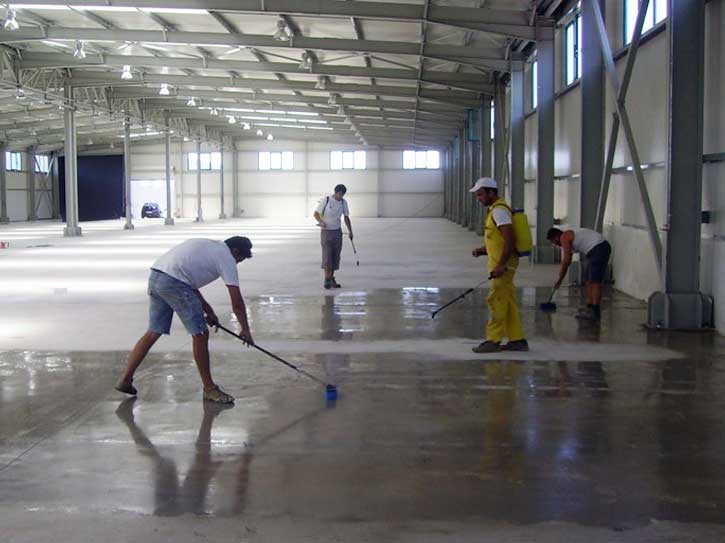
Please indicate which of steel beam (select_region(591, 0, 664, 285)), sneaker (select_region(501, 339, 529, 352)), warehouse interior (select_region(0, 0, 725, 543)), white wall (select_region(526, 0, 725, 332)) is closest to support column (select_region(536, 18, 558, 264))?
warehouse interior (select_region(0, 0, 725, 543))

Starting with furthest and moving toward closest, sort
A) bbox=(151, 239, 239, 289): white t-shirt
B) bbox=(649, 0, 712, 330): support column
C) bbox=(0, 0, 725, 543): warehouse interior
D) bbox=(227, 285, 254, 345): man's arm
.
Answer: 1. bbox=(649, 0, 712, 330): support column
2. bbox=(151, 239, 239, 289): white t-shirt
3. bbox=(227, 285, 254, 345): man's arm
4. bbox=(0, 0, 725, 543): warehouse interior

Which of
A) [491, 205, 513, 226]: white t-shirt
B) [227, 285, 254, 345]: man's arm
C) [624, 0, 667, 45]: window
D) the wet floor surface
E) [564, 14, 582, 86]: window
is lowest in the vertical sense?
the wet floor surface

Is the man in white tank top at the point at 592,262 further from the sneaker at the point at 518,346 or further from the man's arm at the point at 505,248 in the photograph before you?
the man's arm at the point at 505,248

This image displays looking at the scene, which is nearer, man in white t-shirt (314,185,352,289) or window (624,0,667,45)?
window (624,0,667,45)

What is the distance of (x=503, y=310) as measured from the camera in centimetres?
905

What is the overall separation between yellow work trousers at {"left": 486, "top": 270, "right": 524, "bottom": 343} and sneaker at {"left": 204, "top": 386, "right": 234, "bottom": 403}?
123 inches

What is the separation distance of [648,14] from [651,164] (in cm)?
244

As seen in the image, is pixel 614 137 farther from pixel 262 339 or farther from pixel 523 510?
pixel 523 510

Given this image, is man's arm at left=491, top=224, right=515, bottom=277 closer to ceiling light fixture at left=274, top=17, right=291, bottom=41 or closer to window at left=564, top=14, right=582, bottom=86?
window at left=564, top=14, right=582, bottom=86

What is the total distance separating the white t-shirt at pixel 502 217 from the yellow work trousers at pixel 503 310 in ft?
1.65

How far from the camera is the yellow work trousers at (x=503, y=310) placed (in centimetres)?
895

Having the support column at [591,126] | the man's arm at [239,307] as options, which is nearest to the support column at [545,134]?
the support column at [591,126]

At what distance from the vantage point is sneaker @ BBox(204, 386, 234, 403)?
696cm

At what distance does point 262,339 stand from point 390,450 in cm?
460
